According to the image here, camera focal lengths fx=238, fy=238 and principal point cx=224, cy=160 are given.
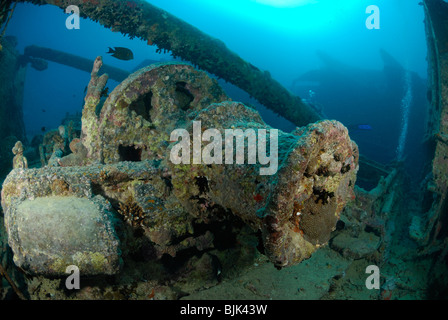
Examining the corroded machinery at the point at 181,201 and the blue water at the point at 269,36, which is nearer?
the corroded machinery at the point at 181,201

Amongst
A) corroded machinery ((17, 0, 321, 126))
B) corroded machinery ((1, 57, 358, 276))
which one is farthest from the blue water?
corroded machinery ((1, 57, 358, 276))

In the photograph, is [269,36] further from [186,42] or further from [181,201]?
[181,201]

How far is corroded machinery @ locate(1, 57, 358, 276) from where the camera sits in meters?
2.09

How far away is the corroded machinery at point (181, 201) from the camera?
209 centimetres

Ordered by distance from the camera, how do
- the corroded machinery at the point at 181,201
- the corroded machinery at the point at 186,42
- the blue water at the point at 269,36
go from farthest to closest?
the blue water at the point at 269,36
the corroded machinery at the point at 186,42
the corroded machinery at the point at 181,201

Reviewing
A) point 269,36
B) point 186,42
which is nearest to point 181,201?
point 186,42

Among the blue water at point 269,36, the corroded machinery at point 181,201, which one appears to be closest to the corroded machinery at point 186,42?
the corroded machinery at point 181,201

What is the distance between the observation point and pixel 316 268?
370 cm

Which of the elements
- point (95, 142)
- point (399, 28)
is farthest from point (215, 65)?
point (399, 28)

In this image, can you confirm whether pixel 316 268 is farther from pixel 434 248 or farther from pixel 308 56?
pixel 308 56

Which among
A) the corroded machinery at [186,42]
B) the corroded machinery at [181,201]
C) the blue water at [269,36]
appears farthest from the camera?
the blue water at [269,36]

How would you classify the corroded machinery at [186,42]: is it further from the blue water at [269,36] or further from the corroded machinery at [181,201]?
the blue water at [269,36]
